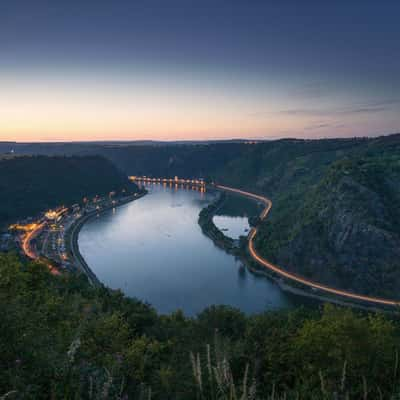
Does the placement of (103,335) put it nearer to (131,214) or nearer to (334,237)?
(334,237)

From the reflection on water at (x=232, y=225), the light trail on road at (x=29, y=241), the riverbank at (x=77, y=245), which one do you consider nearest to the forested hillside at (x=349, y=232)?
the reflection on water at (x=232, y=225)

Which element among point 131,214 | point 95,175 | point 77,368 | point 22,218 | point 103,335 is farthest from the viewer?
point 95,175

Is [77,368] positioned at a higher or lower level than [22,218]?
higher

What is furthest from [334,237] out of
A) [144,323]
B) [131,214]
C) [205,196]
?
[205,196]

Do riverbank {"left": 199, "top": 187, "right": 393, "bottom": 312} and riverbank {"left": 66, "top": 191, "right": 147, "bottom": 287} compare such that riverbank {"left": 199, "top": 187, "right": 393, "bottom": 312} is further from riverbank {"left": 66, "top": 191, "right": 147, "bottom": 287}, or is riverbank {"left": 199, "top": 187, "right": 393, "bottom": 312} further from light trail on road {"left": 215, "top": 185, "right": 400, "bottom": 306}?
riverbank {"left": 66, "top": 191, "right": 147, "bottom": 287}

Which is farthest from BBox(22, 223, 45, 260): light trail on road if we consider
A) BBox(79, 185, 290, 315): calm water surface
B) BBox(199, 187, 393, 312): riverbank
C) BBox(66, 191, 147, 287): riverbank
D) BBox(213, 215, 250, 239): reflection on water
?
BBox(213, 215, 250, 239): reflection on water

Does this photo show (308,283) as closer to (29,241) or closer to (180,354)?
(180,354)
